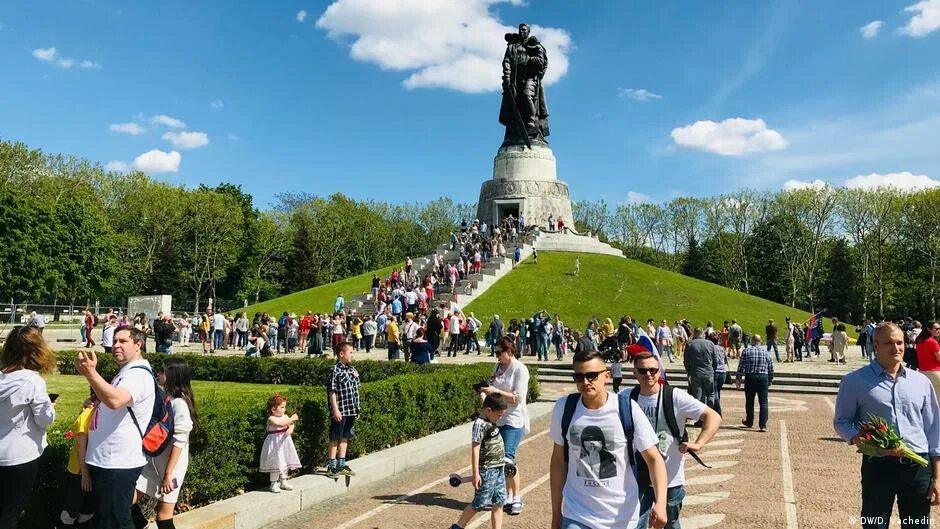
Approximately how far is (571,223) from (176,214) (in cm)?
3245

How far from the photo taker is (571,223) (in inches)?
1768

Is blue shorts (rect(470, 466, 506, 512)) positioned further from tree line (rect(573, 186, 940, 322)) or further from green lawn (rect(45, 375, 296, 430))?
tree line (rect(573, 186, 940, 322))

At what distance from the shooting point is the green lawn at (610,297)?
30469mm

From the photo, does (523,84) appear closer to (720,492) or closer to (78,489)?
(720,492)

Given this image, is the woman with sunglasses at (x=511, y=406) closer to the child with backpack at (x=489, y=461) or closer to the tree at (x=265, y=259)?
the child with backpack at (x=489, y=461)

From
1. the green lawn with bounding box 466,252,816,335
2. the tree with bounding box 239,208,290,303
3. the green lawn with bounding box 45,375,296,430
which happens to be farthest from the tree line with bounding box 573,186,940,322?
the green lawn with bounding box 45,375,296,430

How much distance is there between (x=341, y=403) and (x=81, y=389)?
10.5 meters

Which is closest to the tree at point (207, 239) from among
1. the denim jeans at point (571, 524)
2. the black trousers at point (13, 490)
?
the black trousers at point (13, 490)

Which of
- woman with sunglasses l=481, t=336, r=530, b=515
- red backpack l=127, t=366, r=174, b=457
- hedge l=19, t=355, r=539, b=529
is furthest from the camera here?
woman with sunglasses l=481, t=336, r=530, b=515

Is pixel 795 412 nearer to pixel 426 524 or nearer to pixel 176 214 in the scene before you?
pixel 426 524

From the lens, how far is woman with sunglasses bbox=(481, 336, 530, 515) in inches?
248

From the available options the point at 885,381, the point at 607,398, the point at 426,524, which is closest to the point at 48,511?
the point at 426,524

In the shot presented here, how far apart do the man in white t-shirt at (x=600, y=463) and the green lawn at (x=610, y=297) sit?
25.1 m

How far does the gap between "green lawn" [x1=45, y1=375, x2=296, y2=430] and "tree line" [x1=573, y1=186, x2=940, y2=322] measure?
4792 cm
